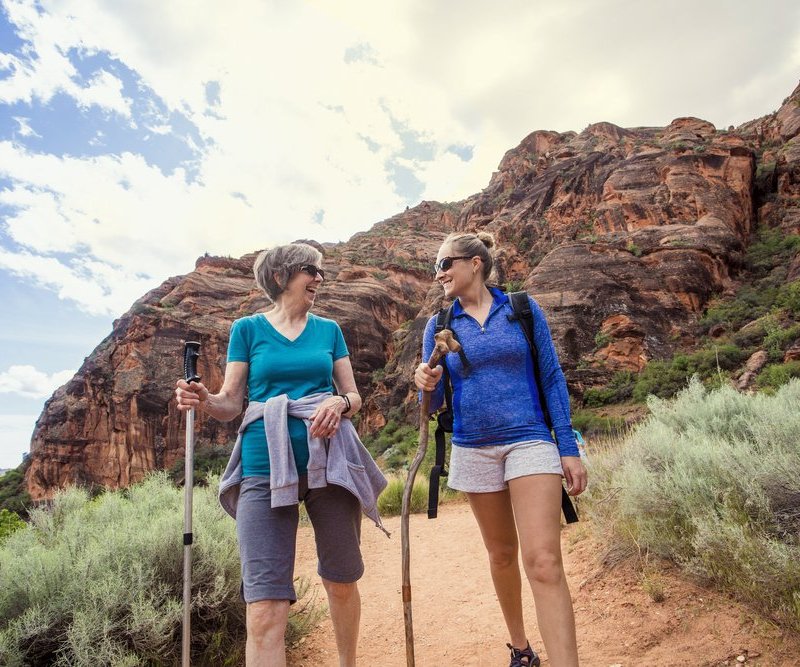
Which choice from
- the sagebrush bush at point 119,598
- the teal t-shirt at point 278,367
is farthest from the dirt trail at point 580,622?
the teal t-shirt at point 278,367

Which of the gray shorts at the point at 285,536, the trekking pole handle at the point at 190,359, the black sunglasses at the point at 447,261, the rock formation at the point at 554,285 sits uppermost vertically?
the rock formation at the point at 554,285

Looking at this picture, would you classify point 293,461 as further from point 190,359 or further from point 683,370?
point 683,370

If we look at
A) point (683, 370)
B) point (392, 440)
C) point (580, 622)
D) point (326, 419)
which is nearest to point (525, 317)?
point (326, 419)

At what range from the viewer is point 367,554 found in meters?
7.07

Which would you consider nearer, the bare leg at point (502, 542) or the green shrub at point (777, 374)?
the bare leg at point (502, 542)

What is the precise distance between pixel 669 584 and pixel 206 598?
3240 mm

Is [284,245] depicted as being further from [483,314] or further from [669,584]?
[669,584]

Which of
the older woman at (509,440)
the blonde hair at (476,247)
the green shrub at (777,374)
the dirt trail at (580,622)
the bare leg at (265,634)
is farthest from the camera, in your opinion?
the green shrub at (777,374)

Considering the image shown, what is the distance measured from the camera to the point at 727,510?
317 cm

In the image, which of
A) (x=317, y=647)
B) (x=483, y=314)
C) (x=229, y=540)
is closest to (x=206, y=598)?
(x=229, y=540)

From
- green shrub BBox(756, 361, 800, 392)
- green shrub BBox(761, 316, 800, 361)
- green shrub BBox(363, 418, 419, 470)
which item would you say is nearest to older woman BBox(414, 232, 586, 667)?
green shrub BBox(756, 361, 800, 392)

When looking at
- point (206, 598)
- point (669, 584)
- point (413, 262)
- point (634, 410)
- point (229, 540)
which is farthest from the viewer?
point (413, 262)

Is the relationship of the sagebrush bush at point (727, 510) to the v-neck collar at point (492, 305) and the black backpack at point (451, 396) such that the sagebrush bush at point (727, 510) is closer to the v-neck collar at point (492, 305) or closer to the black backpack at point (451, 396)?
the black backpack at point (451, 396)

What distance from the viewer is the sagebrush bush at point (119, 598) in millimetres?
2730
